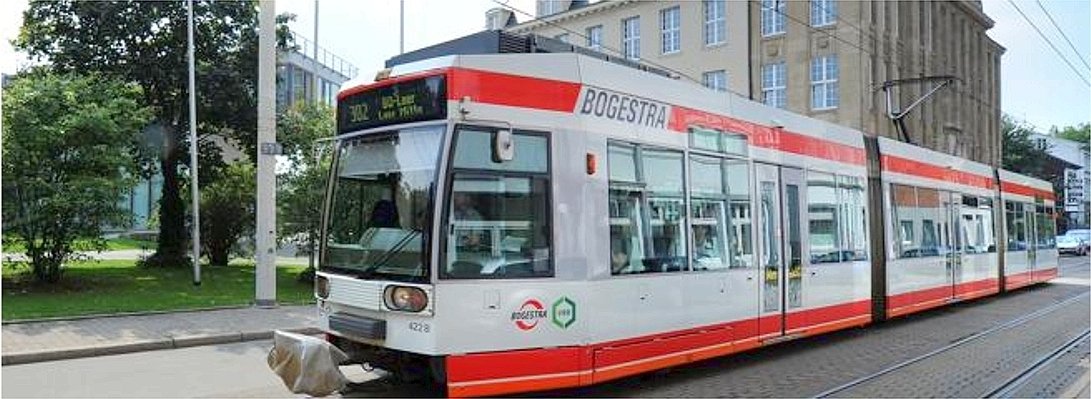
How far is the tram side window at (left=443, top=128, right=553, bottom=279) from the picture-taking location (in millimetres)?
7168

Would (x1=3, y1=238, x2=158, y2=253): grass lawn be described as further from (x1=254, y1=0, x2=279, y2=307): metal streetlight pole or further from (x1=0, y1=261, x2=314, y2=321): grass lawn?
(x1=254, y1=0, x2=279, y2=307): metal streetlight pole

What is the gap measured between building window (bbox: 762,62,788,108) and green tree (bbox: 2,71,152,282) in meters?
33.9

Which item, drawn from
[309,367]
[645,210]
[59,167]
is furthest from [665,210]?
[59,167]

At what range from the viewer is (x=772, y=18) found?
45500mm

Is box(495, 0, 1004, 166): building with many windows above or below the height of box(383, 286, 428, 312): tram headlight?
above

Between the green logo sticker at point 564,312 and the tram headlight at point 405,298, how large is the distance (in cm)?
118

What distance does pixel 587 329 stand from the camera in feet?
25.3

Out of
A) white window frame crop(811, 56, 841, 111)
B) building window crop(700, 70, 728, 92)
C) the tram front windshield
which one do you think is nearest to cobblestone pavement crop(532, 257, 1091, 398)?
the tram front windshield

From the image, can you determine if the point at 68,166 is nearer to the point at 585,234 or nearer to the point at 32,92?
the point at 32,92

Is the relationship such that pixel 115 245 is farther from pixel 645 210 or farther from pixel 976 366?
pixel 976 366

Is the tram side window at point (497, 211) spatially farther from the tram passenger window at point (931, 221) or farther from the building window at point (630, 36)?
the building window at point (630, 36)

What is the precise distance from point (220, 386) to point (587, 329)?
3.89 m

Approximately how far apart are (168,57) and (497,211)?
2084 cm

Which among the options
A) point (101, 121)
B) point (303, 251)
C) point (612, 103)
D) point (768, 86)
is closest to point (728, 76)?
point (768, 86)
